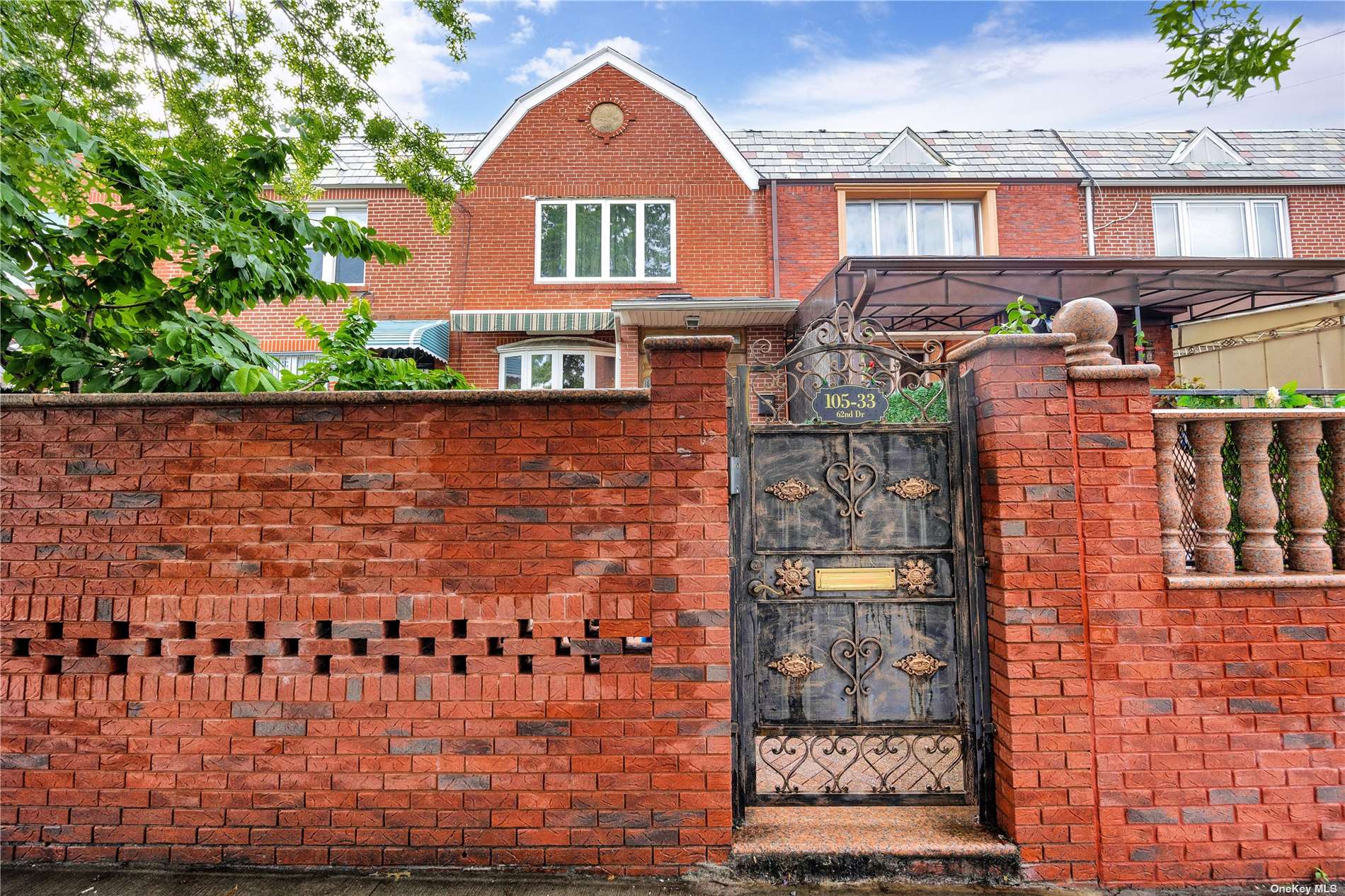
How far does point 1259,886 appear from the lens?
3.04 m

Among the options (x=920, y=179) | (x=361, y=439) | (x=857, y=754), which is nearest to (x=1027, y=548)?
(x=857, y=754)

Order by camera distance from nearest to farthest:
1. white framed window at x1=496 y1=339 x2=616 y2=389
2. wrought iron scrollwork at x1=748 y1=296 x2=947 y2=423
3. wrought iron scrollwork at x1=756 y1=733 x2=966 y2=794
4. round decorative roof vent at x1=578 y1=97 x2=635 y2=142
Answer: wrought iron scrollwork at x1=756 y1=733 x2=966 y2=794, wrought iron scrollwork at x1=748 y1=296 x2=947 y2=423, white framed window at x1=496 y1=339 x2=616 y2=389, round decorative roof vent at x1=578 y1=97 x2=635 y2=142

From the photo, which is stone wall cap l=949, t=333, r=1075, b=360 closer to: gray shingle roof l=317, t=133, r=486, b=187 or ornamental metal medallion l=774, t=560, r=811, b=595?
ornamental metal medallion l=774, t=560, r=811, b=595

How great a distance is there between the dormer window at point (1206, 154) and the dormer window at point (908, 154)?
5.11 metres

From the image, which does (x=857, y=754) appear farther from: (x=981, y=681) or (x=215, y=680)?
(x=215, y=680)

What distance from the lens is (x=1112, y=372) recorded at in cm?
324

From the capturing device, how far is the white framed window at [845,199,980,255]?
1259 cm

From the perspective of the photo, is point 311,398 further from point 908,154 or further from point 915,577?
point 908,154

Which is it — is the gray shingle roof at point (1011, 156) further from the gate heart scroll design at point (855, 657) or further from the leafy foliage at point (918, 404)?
the gate heart scroll design at point (855, 657)

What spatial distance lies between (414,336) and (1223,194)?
15933mm

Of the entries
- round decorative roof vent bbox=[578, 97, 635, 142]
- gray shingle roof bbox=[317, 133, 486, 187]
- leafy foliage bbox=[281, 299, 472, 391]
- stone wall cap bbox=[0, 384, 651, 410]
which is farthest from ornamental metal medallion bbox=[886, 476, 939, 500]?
gray shingle roof bbox=[317, 133, 486, 187]

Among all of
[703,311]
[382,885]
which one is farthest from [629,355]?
[382,885]

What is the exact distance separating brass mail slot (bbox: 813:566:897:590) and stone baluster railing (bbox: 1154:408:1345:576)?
1.36 m

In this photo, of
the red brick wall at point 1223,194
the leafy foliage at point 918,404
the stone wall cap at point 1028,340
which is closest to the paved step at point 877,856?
the leafy foliage at point 918,404
